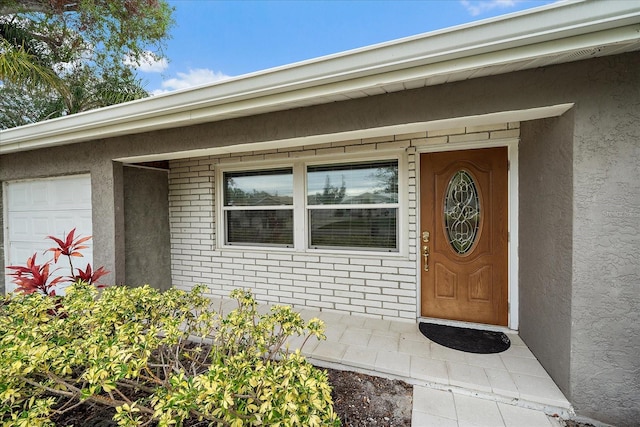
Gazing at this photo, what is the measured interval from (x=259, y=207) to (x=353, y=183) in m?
1.58

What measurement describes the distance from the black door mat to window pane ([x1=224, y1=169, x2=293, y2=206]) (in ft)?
8.36

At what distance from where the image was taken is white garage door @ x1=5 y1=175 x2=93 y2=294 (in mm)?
4207

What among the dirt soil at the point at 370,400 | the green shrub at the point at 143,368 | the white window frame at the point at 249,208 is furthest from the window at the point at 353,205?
the green shrub at the point at 143,368

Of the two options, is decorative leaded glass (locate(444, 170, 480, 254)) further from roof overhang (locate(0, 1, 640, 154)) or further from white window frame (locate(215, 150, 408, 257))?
roof overhang (locate(0, 1, 640, 154))

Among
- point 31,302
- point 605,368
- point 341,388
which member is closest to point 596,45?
point 605,368

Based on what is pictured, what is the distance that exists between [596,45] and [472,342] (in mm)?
2773

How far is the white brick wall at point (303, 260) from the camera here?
Result: 3.51 metres

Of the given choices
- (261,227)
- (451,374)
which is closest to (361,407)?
(451,374)

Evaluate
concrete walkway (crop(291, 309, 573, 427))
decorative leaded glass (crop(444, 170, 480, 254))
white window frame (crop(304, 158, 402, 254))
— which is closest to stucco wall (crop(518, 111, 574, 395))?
concrete walkway (crop(291, 309, 573, 427))

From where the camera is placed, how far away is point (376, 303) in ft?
12.1

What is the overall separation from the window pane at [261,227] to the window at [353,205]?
41cm

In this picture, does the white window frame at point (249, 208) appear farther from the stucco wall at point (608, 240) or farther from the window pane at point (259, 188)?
the stucco wall at point (608, 240)

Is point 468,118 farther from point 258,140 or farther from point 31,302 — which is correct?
point 31,302

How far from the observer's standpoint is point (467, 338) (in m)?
3.11
